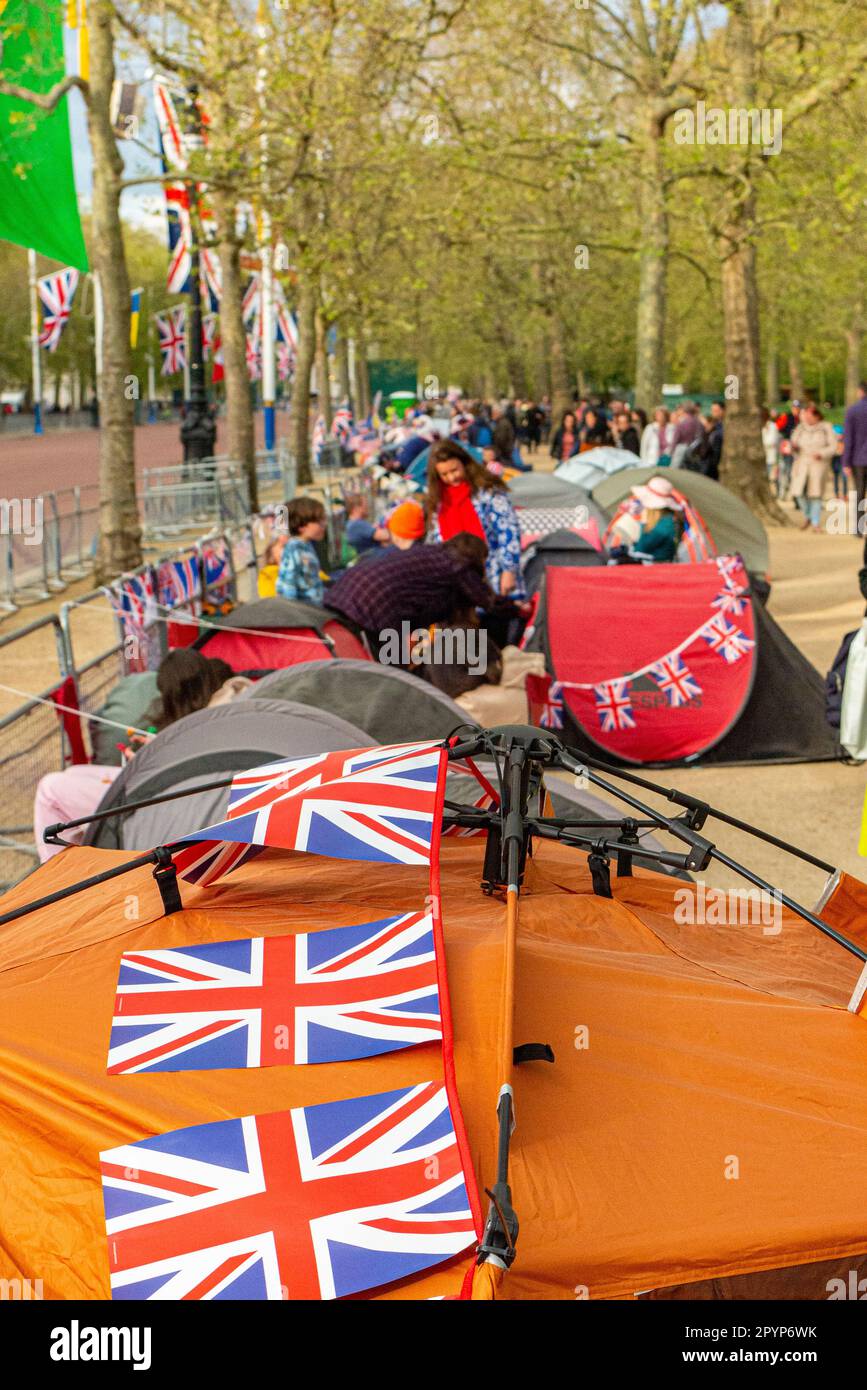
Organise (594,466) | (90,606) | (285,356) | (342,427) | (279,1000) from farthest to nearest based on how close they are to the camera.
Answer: (285,356), (342,427), (594,466), (90,606), (279,1000)

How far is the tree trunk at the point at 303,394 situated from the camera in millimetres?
31312

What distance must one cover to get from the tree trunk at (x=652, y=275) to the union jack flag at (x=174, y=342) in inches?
468

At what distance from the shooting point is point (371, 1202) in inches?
96.0

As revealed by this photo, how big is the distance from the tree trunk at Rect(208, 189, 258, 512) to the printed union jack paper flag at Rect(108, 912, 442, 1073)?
813 inches

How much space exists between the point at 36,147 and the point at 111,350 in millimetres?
4967

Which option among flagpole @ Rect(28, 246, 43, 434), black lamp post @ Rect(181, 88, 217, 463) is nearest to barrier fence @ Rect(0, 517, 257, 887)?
black lamp post @ Rect(181, 88, 217, 463)

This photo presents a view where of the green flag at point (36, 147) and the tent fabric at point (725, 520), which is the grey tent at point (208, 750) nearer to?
the green flag at point (36, 147)

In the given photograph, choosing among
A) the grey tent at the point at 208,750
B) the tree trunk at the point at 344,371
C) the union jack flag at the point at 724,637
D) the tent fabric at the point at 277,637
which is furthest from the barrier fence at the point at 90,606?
the tree trunk at the point at 344,371

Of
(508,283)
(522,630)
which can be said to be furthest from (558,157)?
(508,283)

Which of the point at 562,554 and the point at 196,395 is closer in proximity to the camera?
the point at 562,554

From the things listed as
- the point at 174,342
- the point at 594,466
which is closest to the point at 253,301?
the point at 174,342

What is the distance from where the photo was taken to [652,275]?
23.9 m

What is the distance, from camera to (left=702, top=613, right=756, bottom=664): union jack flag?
9.33 m

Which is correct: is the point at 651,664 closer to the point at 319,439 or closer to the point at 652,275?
the point at 652,275
